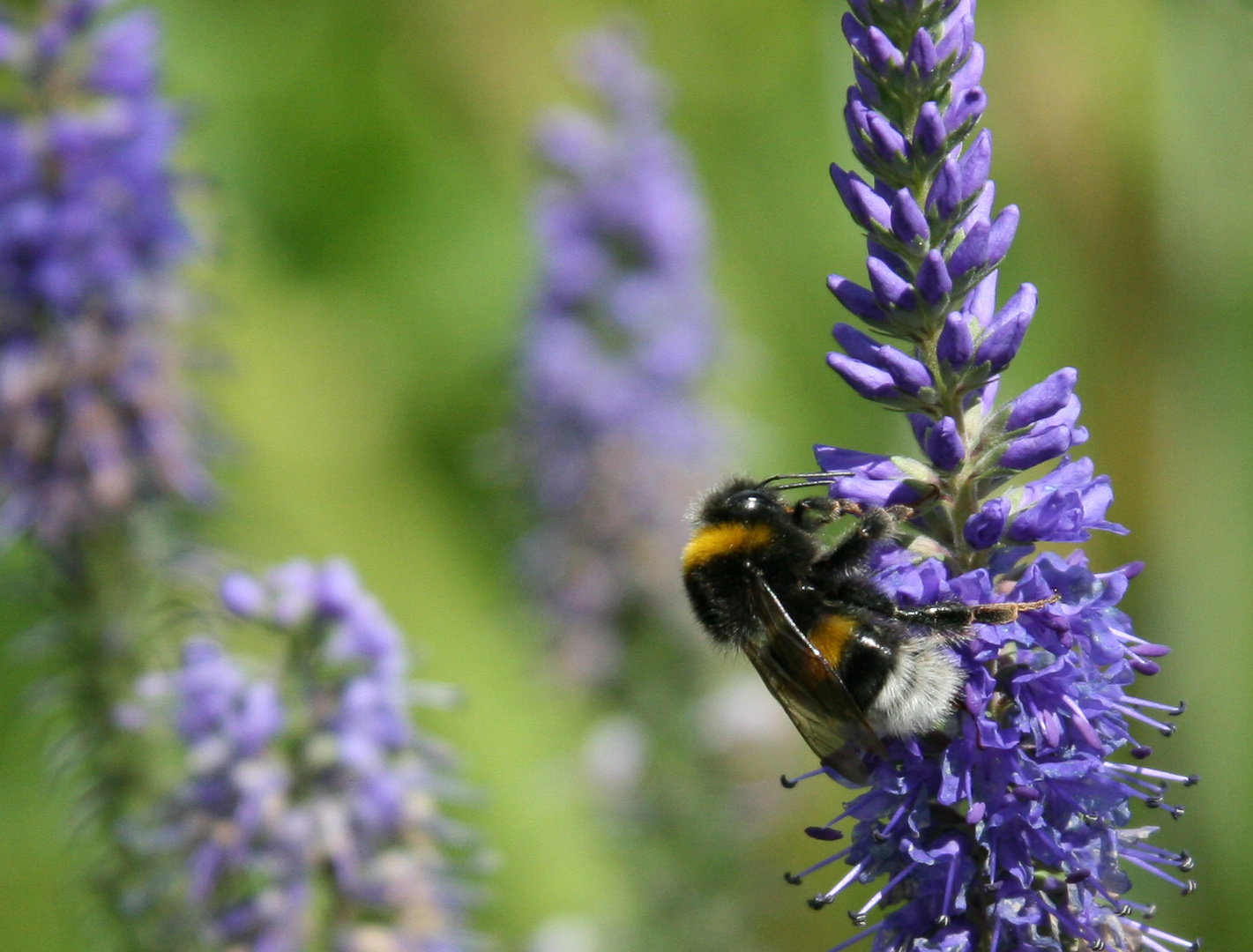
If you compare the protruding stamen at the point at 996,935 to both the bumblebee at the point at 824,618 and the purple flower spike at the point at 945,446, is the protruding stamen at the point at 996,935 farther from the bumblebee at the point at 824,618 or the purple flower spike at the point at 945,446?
the purple flower spike at the point at 945,446

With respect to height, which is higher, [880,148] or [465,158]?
[465,158]

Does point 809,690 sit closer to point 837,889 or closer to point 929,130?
point 837,889

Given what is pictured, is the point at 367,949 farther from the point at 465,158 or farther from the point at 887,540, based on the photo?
the point at 465,158

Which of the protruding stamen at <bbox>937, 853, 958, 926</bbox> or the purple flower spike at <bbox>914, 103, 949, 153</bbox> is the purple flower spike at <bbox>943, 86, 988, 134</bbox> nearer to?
the purple flower spike at <bbox>914, 103, 949, 153</bbox>

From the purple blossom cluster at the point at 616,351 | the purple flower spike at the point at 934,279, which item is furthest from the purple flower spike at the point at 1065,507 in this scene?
the purple blossom cluster at the point at 616,351

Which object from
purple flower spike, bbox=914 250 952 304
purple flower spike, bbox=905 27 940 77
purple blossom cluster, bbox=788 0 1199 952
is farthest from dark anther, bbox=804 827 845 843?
purple flower spike, bbox=905 27 940 77

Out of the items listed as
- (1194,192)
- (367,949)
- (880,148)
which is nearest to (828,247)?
(1194,192)
